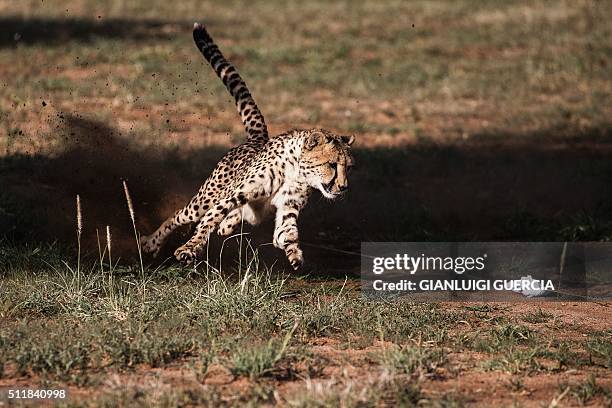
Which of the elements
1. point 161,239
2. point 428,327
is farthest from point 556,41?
point 428,327

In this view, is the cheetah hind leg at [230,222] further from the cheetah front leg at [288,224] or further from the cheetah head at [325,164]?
the cheetah head at [325,164]

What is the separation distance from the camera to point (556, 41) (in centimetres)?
1997

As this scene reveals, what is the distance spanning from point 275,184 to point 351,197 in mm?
2960

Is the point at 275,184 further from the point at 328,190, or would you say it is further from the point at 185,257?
the point at 185,257

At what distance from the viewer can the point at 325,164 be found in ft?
25.0

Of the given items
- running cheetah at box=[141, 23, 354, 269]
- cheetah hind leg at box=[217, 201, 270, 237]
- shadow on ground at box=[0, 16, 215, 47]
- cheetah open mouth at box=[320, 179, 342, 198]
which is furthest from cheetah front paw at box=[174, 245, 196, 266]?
shadow on ground at box=[0, 16, 215, 47]

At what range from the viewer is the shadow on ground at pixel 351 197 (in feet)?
29.4

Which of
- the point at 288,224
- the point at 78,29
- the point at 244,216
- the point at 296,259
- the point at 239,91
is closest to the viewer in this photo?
the point at 296,259

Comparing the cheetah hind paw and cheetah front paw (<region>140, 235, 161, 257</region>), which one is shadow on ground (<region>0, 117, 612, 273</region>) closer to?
cheetah front paw (<region>140, 235, 161, 257</region>)

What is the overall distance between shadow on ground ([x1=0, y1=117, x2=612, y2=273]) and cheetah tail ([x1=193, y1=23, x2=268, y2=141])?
0.90m

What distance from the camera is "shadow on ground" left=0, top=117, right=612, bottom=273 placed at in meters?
8.95

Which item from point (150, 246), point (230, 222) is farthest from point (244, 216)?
point (150, 246)

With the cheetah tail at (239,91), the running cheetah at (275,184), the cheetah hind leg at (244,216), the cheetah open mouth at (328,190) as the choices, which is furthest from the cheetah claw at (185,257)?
the cheetah tail at (239,91)

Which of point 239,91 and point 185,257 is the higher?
point 239,91
